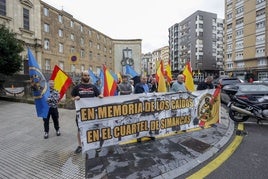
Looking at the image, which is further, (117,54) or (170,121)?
(117,54)

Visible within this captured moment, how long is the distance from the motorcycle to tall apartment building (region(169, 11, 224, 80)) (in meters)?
59.9

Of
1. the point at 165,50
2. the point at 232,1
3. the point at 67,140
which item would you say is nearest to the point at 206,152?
the point at 67,140

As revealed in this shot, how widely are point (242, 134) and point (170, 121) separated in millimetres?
2314

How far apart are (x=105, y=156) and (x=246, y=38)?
5190 centimetres

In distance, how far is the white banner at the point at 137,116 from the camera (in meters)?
3.97

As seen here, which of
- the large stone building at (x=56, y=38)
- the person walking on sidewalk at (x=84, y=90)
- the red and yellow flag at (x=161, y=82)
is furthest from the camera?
Answer: the large stone building at (x=56, y=38)

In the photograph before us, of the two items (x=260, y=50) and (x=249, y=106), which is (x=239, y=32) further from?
(x=249, y=106)

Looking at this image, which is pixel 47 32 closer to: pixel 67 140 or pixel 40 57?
pixel 40 57

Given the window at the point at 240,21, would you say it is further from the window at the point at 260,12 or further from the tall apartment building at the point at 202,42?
the tall apartment building at the point at 202,42

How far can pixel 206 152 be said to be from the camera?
430 centimetres

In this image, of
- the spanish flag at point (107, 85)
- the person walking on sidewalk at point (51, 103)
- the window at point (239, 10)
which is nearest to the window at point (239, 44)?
the window at point (239, 10)

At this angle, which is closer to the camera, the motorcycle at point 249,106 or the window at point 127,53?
the motorcycle at point 249,106

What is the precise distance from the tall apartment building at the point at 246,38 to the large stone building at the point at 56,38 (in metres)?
26.2

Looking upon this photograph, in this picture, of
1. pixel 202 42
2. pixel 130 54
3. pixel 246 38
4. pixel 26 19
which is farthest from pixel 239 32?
pixel 26 19
